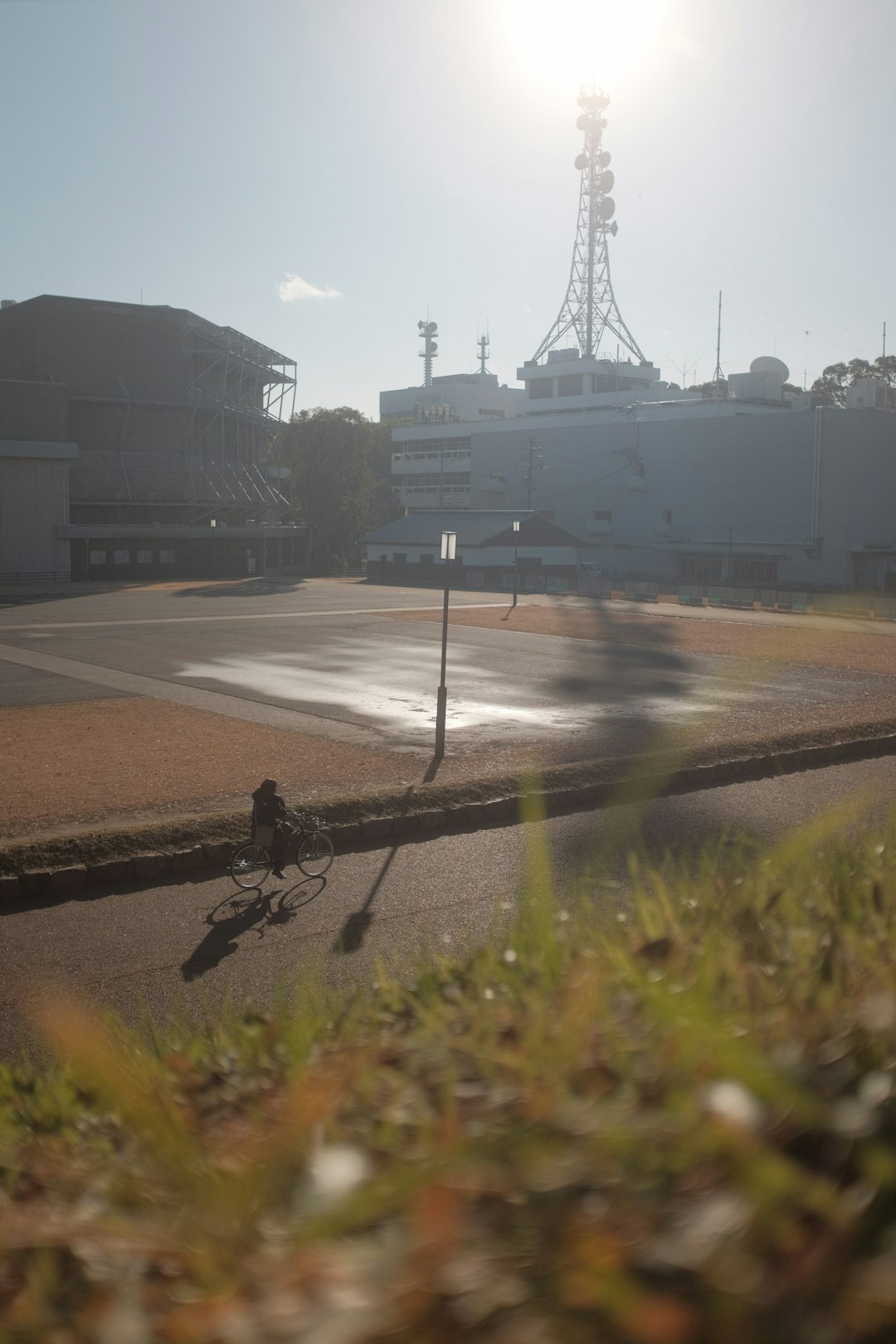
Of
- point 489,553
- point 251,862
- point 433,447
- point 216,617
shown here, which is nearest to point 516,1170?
point 251,862

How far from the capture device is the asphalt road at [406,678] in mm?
22172

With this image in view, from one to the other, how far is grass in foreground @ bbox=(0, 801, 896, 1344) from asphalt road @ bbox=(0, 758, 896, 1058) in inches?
106

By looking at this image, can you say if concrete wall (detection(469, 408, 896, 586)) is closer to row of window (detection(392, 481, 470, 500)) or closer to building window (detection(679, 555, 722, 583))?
building window (detection(679, 555, 722, 583))

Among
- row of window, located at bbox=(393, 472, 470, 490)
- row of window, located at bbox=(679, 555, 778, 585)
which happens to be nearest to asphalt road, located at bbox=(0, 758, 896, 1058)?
row of window, located at bbox=(679, 555, 778, 585)

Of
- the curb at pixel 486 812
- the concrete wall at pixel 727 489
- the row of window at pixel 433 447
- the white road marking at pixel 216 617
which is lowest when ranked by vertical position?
the curb at pixel 486 812

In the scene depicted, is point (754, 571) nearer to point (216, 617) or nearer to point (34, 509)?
point (216, 617)

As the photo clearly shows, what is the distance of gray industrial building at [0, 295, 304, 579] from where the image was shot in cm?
7256

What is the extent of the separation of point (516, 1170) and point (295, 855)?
948cm

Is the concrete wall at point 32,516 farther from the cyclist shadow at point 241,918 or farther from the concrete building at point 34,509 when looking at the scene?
the cyclist shadow at point 241,918

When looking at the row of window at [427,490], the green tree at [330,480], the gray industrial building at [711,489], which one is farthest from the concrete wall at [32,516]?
the row of window at [427,490]

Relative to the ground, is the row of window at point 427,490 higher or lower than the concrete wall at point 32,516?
higher

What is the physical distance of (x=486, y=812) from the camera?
15.0 metres

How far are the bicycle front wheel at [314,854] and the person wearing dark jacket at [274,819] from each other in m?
0.29

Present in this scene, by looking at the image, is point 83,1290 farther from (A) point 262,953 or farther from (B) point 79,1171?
(A) point 262,953
